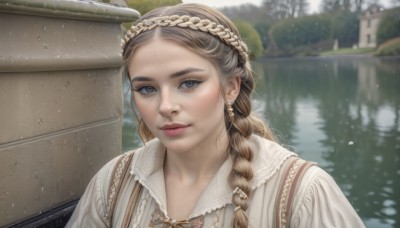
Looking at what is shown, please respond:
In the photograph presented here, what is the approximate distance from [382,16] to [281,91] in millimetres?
11054

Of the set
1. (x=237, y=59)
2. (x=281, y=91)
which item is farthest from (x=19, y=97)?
(x=281, y=91)

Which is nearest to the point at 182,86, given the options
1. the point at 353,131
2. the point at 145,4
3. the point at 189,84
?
the point at 189,84

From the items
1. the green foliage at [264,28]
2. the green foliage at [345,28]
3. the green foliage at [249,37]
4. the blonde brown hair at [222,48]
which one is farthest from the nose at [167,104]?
the green foliage at [345,28]

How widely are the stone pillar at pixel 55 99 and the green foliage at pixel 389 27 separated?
21.3 m

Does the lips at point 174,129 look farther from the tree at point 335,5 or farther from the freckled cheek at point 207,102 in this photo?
the tree at point 335,5

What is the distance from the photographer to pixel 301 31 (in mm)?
27953

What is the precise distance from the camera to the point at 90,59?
1631mm

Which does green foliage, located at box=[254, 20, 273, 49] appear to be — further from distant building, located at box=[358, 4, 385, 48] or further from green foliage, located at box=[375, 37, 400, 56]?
green foliage, located at box=[375, 37, 400, 56]

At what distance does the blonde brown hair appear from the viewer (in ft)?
4.17

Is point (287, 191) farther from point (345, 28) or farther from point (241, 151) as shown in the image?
point (345, 28)

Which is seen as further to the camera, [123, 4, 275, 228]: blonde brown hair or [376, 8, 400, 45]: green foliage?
[376, 8, 400, 45]: green foliage

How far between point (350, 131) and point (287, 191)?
7.08 metres

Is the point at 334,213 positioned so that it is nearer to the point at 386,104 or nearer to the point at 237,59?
the point at 237,59

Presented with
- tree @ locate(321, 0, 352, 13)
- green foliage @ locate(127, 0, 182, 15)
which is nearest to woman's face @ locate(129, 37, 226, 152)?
Answer: green foliage @ locate(127, 0, 182, 15)
